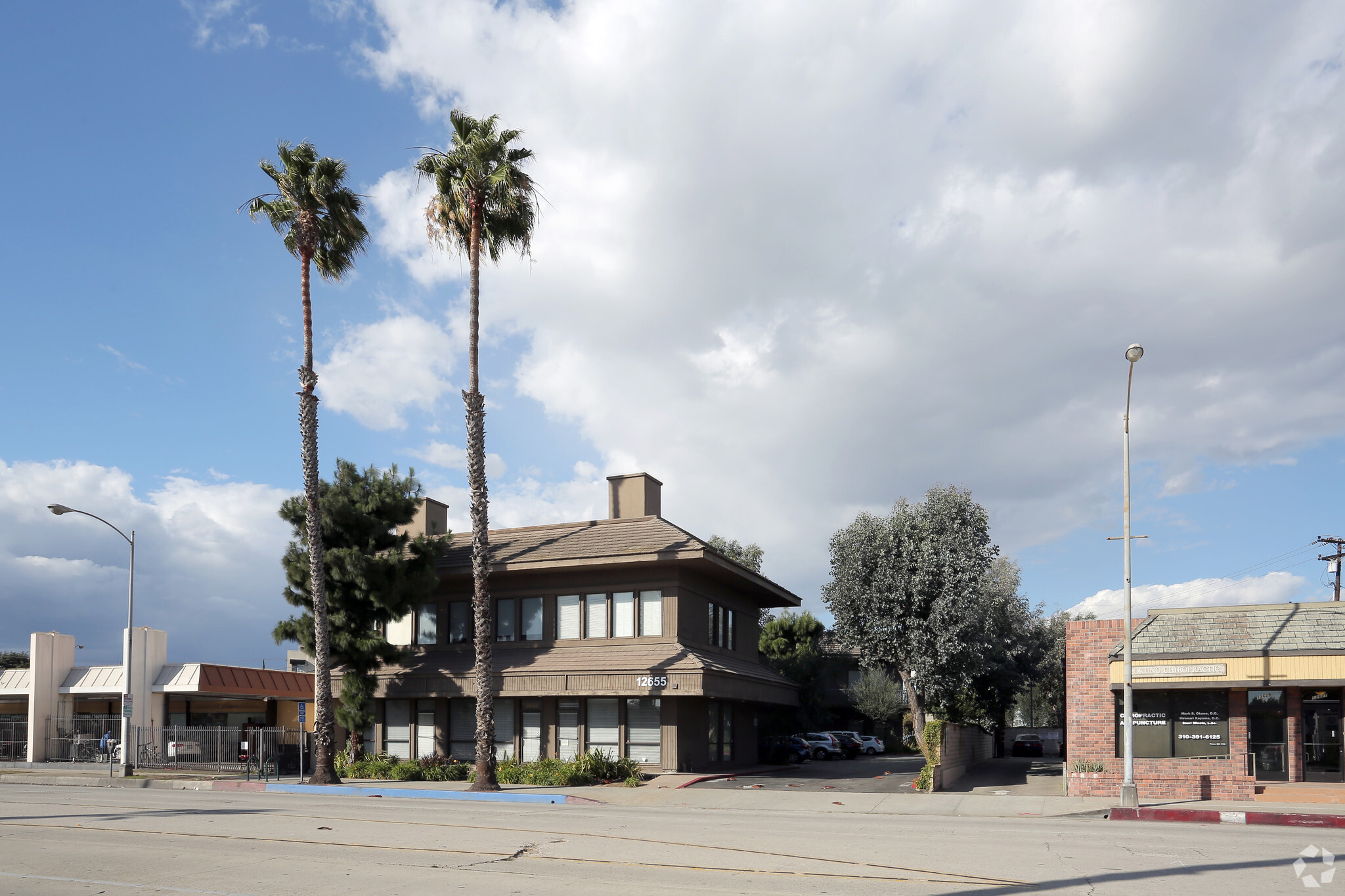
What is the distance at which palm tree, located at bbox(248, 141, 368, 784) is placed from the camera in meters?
30.5

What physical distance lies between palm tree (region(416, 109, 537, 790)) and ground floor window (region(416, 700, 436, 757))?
752cm

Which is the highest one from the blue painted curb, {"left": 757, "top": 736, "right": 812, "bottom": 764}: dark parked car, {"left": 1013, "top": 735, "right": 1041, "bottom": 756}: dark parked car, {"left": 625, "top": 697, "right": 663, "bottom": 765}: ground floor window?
{"left": 625, "top": 697, "right": 663, "bottom": 765}: ground floor window

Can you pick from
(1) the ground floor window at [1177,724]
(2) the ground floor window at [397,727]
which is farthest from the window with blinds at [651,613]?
(1) the ground floor window at [1177,724]

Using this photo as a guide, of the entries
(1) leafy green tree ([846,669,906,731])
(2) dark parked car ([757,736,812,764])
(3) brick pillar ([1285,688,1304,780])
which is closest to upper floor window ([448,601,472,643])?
(2) dark parked car ([757,736,812,764])

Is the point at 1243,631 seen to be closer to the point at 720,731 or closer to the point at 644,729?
the point at 720,731

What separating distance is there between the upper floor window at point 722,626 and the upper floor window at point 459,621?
8.73 meters

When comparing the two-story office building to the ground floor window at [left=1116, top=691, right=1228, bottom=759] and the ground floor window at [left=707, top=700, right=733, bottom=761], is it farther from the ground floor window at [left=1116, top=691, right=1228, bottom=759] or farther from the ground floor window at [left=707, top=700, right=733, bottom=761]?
the ground floor window at [left=1116, top=691, right=1228, bottom=759]

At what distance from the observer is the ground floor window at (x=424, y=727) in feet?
119

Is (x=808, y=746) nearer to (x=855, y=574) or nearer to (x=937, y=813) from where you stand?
(x=855, y=574)

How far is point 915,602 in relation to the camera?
1465 inches

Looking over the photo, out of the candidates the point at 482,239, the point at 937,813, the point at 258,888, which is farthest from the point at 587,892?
the point at 482,239

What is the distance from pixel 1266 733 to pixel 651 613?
1788cm

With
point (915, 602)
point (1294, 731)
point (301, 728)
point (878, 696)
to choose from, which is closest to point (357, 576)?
point (301, 728)

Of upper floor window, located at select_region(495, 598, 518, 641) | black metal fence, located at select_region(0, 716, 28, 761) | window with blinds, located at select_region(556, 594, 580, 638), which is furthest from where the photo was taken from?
black metal fence, located at select_region(0, 716, 28, 761)
